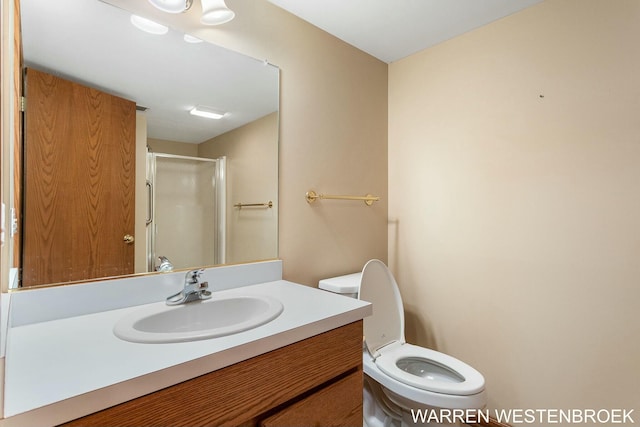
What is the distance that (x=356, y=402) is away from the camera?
3.31 feet

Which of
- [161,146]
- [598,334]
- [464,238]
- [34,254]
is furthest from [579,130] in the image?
[34,254]

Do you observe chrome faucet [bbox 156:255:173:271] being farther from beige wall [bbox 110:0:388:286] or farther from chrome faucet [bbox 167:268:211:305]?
beige wall [bbox 110:0:388:286]

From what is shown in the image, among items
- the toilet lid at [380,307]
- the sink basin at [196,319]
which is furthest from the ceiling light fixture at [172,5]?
the toilet lid at [380,307]

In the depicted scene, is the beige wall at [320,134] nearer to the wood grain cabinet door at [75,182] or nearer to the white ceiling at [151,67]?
the white ceiling at [151,67]

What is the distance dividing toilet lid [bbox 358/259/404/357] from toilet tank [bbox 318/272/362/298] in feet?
0.17

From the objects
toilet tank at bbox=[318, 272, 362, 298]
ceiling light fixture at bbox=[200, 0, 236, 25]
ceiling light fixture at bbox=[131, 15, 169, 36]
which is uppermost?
ceiling light fixture at bbox=[200, 0, 236, 25]

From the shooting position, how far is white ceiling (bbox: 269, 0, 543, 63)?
1.51 metres

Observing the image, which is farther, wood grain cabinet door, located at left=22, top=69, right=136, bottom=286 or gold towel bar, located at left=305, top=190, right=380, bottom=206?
gold towel bar, located at left=305, top=190, right=380, bottom=206

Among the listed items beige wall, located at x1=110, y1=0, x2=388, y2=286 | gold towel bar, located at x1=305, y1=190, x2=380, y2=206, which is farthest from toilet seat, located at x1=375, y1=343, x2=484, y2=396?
gold towel bar, located at x1=305, y1=190, x2=380, y2=206

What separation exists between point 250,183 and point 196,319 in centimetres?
64

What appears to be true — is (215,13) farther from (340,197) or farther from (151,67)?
(340,197)

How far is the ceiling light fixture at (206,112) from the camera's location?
128cm

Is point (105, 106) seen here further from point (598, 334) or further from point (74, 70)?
point (598, 334)

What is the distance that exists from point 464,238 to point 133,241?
1.67 m
